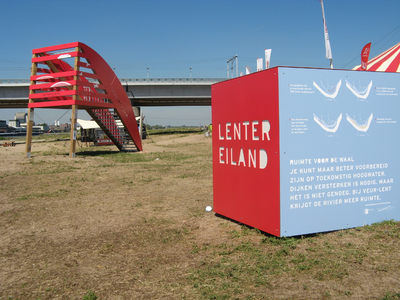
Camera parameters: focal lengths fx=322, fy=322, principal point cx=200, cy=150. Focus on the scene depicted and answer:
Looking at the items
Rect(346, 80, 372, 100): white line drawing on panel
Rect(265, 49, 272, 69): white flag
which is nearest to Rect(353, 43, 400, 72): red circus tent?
Rect(346, 80, 372, 100): white line drawing on panel

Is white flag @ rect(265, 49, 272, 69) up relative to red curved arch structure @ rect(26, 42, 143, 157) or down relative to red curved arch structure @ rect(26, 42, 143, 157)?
down

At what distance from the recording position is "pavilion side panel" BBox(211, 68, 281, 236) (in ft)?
14.8

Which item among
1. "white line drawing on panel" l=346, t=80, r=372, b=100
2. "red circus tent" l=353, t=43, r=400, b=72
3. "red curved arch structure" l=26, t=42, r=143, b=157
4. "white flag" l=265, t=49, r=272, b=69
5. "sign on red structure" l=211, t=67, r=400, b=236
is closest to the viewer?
"sign on red structure" l=211, t=67, r=400, b=236

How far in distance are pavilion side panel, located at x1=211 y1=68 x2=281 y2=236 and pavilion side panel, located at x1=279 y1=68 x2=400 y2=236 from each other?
0.52 feet

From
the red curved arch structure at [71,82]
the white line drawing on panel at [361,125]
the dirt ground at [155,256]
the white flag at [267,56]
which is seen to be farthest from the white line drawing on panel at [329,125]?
the red curved arch structure at [71,82]

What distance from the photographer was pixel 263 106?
4.66 meters

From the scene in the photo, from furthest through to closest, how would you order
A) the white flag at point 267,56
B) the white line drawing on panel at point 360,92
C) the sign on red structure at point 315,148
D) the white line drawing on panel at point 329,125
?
the white flag at point 267,56 → the white line drawing on panel at point 360,92 → the white line drawing on panel at point 329,125 → the sign on red structure at point 315,148

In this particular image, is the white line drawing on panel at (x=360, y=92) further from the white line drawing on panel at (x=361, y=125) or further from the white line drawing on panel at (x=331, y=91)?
the white line drawing on panel at (x=361, y=125)

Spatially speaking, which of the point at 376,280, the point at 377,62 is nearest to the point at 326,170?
the point at 376,280

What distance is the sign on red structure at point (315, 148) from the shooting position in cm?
447

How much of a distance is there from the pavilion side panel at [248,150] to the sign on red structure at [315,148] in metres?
0.02

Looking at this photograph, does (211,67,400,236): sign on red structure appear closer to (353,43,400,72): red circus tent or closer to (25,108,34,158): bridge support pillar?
(353,43,400,72): red circus tent

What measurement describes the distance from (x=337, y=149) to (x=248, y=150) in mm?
1293

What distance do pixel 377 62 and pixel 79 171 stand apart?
12.3 m
